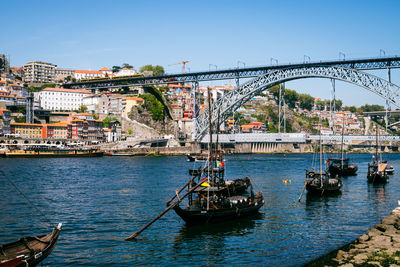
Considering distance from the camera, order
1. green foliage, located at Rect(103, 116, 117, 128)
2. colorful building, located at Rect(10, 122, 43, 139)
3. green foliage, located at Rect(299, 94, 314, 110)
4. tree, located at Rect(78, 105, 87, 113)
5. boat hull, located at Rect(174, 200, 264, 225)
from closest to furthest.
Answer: boat hull, located at Rect(174, 200, 264, 225), colorful building, located at Rect(10, 122, 43, 139), green foliage, located at Rect(103, 116, 117, 128), tree, located at Rect(78, 105, 87, 113), green foliage, located at Rect(299, 94, 314, 110)

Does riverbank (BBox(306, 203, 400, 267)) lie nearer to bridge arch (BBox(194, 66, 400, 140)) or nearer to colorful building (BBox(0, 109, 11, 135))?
bridge arch (BBox(194, 66, 400, 140))

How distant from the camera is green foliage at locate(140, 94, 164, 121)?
112m

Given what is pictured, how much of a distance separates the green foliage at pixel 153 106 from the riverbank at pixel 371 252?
94.2m

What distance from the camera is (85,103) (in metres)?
118

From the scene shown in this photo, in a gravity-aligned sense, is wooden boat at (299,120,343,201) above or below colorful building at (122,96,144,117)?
below

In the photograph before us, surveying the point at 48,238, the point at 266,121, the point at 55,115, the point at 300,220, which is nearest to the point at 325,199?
the point at 300,220

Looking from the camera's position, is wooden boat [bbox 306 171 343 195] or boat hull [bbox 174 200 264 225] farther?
wooden boat [bbox 306 171 343 195]

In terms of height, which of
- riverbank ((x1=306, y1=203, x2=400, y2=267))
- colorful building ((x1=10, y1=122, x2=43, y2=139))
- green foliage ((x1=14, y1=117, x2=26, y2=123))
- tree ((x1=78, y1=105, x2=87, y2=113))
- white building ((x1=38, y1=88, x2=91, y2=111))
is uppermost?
white building ((x1=38, y1=88, x2=91, y2=111))

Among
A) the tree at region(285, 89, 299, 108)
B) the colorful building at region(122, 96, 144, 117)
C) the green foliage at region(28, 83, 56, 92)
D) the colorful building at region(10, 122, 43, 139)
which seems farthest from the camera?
the tree at region(285, 89, 299, 108)

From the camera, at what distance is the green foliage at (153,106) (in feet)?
367

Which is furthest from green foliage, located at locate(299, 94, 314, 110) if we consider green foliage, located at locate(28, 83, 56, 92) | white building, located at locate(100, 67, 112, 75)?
green foliage, located at locate(28, 83, 56, 92)

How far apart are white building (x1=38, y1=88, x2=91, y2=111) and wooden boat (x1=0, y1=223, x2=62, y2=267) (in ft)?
349

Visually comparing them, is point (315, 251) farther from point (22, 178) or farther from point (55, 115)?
point (55, 115)

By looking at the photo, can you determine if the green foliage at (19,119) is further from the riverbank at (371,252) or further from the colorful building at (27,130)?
the riverbank at (371,252)
